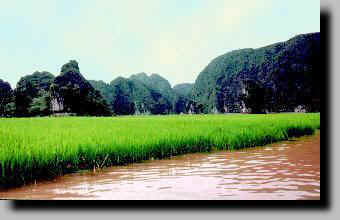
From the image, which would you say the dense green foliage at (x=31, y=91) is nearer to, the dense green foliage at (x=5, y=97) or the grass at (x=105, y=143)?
the dense green foliage at (x=5, y=97)

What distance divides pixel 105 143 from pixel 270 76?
8.18 ft

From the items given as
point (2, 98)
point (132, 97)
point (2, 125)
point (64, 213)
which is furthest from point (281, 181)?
point (2, 125)

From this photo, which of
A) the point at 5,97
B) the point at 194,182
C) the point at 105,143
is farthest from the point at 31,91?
the point at 194,182

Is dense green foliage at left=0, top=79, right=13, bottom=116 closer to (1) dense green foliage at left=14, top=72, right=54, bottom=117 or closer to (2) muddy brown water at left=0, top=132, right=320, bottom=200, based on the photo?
(1) dense green foliage at left=14, top=72, right=54, bottom=117

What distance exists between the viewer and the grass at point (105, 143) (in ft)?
15.5

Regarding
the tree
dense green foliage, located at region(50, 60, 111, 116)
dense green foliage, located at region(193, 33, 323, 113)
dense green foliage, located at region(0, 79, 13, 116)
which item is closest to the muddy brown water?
dense green foliage, located at region(193, 33, 323, 113)

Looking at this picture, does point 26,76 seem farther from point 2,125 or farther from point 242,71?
point 242,71

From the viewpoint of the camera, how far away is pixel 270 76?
595 cm

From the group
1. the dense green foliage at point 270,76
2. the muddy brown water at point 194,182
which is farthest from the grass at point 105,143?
the dense green foliage at point 270,76

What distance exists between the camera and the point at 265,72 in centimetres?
602

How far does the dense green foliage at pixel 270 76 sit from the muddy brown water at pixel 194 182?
807 millimetres

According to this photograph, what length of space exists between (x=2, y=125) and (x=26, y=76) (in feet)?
7.29

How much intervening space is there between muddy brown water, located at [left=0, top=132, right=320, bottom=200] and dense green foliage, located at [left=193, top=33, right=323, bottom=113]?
2.65ft

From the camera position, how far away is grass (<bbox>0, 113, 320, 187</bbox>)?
186 inches
